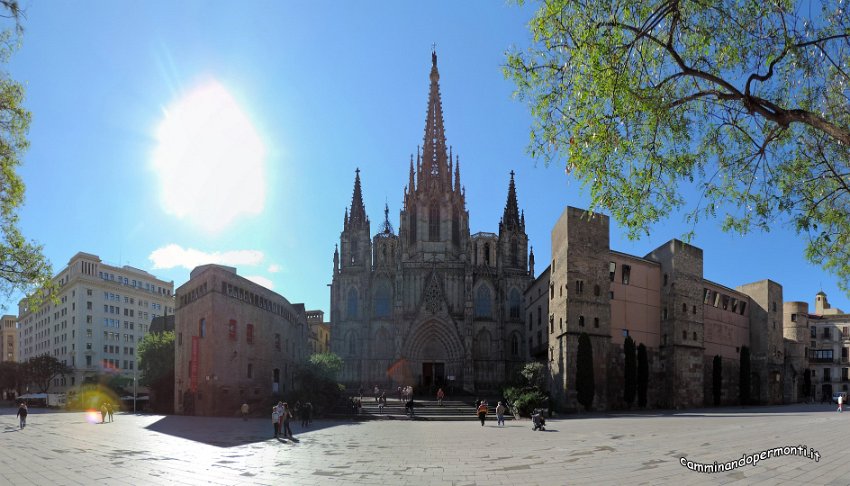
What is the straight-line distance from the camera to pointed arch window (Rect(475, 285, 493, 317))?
6688cm

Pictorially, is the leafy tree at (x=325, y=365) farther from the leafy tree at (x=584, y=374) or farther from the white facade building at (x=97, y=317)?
the white facade building at (x=97, y=317)

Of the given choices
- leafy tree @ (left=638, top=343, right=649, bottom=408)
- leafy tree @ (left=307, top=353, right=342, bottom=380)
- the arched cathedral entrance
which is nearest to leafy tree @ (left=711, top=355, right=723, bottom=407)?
leafy tree @ (left=638, top=343, right=649, bottom=408)

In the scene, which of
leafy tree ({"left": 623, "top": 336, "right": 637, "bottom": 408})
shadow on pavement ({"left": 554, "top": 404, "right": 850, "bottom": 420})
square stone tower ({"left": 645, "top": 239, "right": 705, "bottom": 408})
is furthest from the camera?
square stone tower ({"left": 645, "top": 239, "right": 705, "bottom": 408})

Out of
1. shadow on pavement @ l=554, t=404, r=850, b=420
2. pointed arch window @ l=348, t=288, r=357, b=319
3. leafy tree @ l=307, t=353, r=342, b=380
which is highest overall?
pointed arch window @ l=348, t=288, r=357, b=319

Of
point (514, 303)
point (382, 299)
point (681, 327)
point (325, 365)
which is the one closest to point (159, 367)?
point (325, 365)

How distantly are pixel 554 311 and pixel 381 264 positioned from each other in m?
30.0

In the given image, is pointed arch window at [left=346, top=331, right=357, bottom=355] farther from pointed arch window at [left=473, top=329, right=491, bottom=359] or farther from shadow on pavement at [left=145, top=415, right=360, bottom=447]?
shadow on pavement at [left=145, top=415, right=360, bottom=447]

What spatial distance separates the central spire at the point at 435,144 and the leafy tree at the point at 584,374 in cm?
3700

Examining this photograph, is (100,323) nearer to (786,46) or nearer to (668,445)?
(668,445)

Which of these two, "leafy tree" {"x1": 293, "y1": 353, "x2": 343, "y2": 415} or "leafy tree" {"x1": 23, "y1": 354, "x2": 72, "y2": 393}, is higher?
"leafy tree" {"x1": 293, "y1": 353, "x2": 343, "y2": 415}

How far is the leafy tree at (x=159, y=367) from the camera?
49.3 meters

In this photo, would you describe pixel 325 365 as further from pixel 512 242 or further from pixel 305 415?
pixel 512 242

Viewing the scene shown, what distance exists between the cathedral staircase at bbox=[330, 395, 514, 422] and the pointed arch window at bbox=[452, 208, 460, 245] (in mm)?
28685

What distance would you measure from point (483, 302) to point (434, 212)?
12550mm
